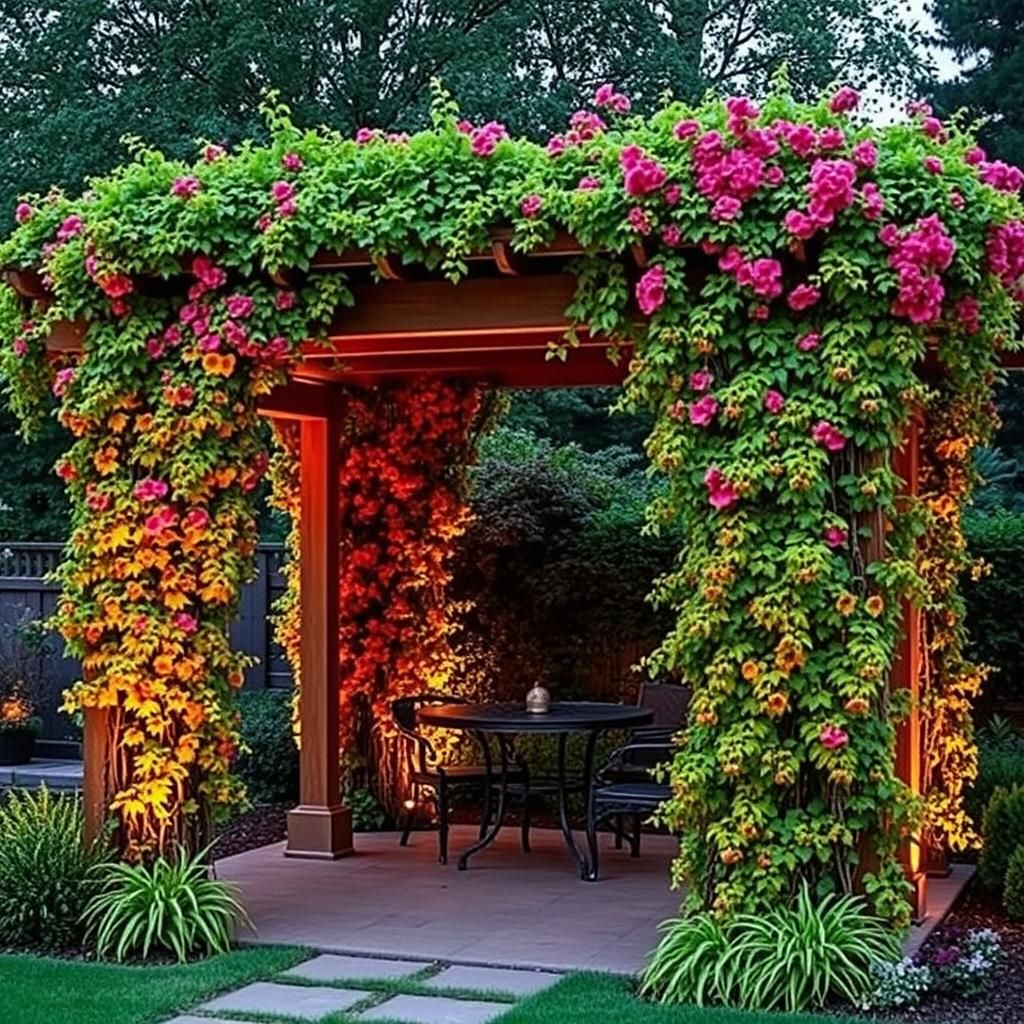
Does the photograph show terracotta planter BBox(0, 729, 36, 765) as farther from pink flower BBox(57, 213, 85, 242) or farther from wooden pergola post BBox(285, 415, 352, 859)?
pink flower BBox(57, 213, 85, 242)

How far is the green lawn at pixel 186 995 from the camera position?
17.0 ft

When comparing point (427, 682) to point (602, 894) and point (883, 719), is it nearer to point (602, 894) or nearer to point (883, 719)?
point (602, 894)

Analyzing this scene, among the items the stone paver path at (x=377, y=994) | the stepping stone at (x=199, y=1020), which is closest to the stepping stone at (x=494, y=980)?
the stone paver path at (x=377, y=994)

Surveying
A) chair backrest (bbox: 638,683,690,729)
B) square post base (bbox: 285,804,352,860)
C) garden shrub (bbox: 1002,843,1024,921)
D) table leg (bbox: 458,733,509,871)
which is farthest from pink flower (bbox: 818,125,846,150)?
square post base (bbox: 285,804,352,860)

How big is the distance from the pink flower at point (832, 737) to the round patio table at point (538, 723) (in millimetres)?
2230

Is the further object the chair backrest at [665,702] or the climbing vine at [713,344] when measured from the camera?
the chair backrest at [665,702]

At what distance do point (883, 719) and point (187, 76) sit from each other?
12909 mm

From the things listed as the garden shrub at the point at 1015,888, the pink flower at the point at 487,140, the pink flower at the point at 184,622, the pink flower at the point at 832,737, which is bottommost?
the garden shrub at the point at 1015,888

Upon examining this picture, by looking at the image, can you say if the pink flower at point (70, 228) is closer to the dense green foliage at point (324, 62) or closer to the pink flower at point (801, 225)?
the pink flower at point (801, 225)

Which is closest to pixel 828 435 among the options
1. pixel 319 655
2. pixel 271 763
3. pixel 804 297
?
pixel 804 297

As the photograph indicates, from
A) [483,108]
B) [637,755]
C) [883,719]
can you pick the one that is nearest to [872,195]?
[883,719]

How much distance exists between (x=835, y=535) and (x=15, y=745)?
25.2 feet

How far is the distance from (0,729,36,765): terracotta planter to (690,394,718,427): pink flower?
291 inches

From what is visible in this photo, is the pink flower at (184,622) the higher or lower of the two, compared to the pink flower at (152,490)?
lower
